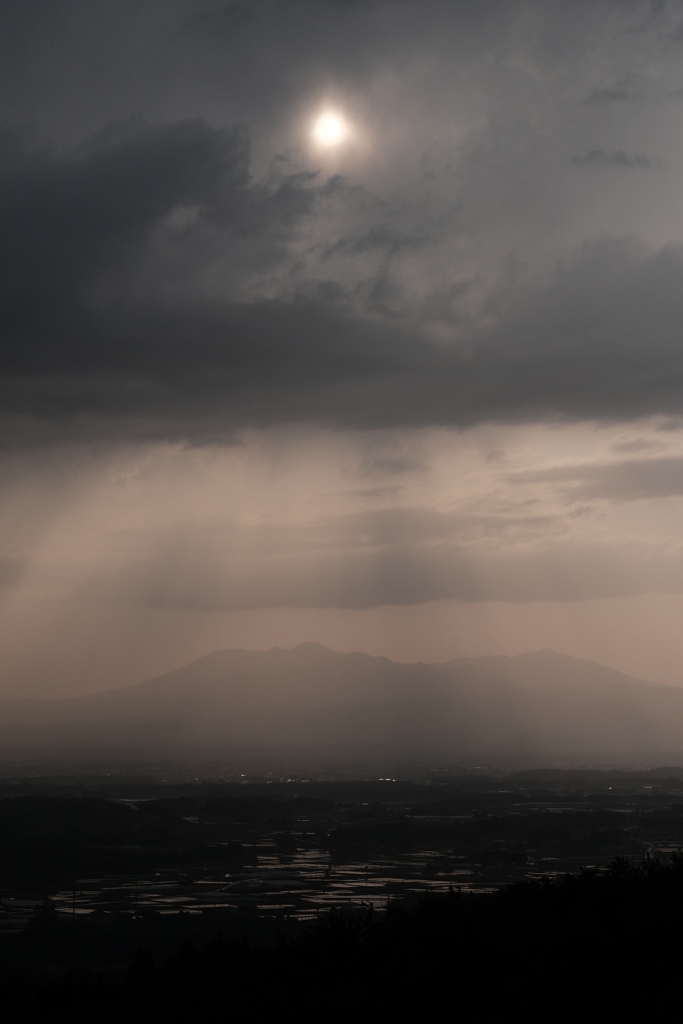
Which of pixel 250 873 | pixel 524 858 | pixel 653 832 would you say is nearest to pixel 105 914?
pixel 250 873

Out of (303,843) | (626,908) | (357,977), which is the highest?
(626,908)

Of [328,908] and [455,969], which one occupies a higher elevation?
[455,969]

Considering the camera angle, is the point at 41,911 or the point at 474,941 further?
the point at 41,911

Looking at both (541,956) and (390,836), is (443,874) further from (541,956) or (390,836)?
(541,956)

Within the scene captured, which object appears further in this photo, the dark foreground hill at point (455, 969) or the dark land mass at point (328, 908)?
the dark land mass at point (328, 908)

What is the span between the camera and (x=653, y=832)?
122438 millimetres

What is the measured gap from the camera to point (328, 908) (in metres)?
68.4

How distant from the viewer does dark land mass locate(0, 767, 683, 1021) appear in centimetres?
2328

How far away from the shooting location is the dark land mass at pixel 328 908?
23281 mm

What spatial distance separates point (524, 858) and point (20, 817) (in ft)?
270

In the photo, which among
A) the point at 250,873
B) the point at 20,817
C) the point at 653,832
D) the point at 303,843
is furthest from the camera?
the point at 20,817

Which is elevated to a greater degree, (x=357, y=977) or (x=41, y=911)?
(x=357, y=977)

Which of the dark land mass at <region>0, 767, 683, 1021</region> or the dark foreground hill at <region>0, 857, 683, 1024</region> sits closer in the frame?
the dark foreground hill at <region>0, 857, 683, 1024</region>

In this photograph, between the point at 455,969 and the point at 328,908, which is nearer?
the point at 455,969
